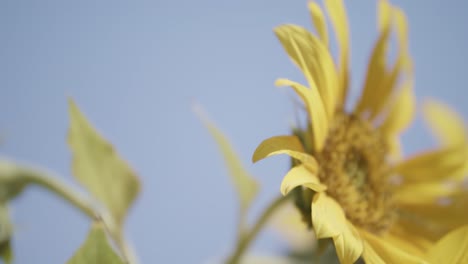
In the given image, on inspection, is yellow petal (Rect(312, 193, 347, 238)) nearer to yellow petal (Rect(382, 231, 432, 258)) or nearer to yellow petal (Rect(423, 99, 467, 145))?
yellow petal (Rect(382, 231, 432, 258))

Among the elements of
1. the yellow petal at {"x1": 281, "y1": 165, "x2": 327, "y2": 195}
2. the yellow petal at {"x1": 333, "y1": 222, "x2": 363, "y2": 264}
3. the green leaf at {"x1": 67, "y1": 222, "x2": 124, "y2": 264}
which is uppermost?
the green leaf at {"x1": 67, "y1": 222, "x2": 124, "y2": 264}

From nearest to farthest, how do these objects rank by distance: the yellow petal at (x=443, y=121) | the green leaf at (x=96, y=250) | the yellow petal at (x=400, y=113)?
the green leaf at (x=96, y=250) → the yellow petal at (x=400, y=113) → the yellow petal at (x=443, y=121)

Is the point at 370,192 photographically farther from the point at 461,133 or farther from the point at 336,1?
the point at 461,133

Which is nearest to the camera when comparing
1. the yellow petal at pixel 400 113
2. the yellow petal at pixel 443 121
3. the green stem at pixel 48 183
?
the green stem at pixel 48 183

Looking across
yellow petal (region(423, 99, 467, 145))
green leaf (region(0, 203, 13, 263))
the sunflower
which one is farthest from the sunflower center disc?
yellow petal (region(423, 99, 467, 145))

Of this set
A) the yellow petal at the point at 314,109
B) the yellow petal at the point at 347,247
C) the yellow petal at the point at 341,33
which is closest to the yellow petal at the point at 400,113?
the yellow petal at the point at 341,33

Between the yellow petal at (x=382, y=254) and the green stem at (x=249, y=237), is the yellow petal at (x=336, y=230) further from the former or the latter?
the green stem at (x=249, y=237)
